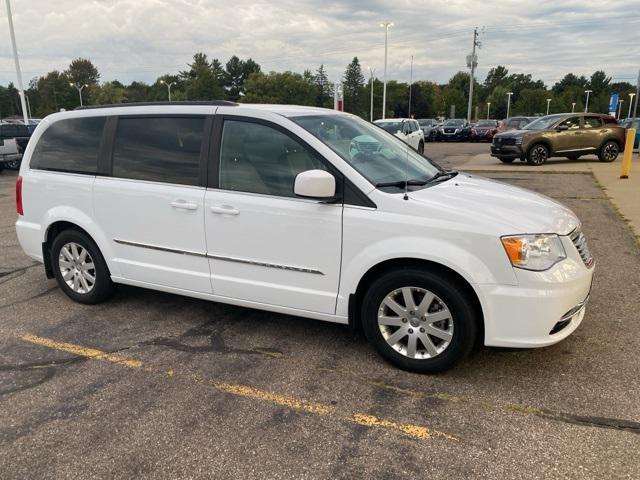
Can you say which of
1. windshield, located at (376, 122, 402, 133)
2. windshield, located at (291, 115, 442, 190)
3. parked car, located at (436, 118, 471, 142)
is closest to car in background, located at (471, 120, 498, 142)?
parked car, located at (436, 118, 471, 142)

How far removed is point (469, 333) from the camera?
3.28 meters

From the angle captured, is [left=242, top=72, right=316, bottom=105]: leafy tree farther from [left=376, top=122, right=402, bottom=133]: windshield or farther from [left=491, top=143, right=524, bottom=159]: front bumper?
[left=491, top=143, right=524, bottom=159]: front bumper

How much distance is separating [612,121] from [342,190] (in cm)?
1821

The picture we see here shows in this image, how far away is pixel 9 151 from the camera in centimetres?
1612

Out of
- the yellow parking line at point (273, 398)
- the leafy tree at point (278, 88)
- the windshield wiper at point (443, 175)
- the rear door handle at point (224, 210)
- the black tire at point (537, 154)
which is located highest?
the leafy tree at point (278, 88)

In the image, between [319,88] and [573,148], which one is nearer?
[573,148]

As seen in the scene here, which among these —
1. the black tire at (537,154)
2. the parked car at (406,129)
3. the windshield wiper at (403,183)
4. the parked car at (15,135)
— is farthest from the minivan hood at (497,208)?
the parked car at (15,135)

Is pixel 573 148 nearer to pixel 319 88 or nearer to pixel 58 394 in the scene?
pixel 58 394

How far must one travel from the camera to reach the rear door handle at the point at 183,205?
3996 mm

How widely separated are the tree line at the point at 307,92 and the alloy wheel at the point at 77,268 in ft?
289

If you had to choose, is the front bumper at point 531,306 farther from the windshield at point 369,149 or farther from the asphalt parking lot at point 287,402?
the windshield at point 369,149

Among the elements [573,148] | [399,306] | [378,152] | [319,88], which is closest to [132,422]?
[399,306]

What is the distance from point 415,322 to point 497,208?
93 centimetres

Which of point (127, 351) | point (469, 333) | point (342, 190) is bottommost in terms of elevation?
point (127, 351)
